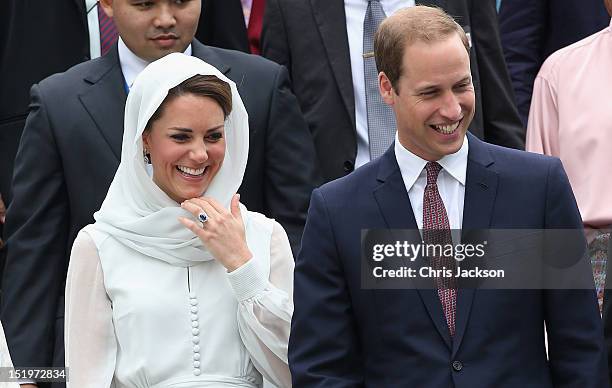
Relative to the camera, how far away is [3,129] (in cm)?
711

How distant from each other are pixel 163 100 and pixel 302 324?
961 mm

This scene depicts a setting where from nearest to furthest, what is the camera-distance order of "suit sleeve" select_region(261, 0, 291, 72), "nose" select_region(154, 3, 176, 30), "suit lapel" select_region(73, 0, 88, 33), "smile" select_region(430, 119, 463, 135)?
"smile" select_region(430, 119, 463, 135)
"nose" select_region(154, 3, 176, 30)
"suit sleeve" select_region(261, 0, 291, 72)
"suit lapel" select_region(73, 0, 88, 33)

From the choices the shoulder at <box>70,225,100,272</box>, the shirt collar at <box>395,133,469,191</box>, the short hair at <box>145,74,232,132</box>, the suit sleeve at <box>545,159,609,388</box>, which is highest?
the short hair at <box>145,74,232,132</box>

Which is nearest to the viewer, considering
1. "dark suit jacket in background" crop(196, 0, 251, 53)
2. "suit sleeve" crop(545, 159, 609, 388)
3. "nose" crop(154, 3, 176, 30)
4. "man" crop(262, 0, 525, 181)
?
"suit sleeve" crop(545, 159, 609, 388)

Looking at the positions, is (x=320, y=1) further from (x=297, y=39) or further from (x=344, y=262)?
(x=344, y=262)

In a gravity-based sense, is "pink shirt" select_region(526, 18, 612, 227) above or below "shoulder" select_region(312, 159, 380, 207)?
above

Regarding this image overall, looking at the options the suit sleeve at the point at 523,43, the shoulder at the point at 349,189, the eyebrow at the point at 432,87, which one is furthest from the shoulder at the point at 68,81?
the suit sleeve at the point at 523,43

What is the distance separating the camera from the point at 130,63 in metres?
6.41

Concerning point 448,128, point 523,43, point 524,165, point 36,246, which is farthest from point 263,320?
point 523,43

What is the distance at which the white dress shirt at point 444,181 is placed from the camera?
17.3 feet

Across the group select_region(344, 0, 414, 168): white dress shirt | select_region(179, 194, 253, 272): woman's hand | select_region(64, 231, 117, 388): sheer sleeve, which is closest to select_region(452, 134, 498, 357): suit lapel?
select_region(179, 194, 253, 272): woman's hand

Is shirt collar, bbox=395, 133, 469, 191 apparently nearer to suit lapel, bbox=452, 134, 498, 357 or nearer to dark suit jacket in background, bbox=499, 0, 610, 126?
suit lapel, bbox=452, 134, 498, 357

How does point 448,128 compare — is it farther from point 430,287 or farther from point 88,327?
point 88,327

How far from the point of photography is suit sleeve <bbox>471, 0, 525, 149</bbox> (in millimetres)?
6984
